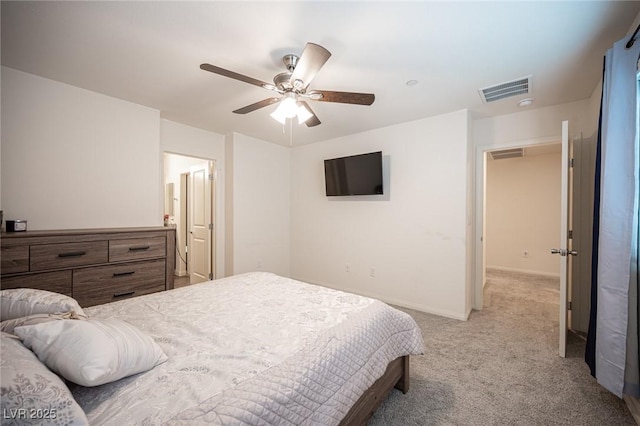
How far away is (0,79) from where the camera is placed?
7.06 feet

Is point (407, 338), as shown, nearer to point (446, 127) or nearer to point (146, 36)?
point (446, 127)

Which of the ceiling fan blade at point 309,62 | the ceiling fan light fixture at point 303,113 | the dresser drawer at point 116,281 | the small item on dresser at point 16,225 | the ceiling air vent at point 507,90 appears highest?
the ceiling air vent at point 507,90

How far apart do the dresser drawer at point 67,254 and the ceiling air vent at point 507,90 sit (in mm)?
3812

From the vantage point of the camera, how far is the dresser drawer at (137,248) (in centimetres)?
234

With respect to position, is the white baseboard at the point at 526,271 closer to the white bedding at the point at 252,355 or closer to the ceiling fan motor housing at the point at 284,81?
the white bedding at the point at 252,355

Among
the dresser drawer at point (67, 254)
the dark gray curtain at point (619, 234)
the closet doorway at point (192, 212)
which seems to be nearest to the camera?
the dark gray curtain at point (619, 234)

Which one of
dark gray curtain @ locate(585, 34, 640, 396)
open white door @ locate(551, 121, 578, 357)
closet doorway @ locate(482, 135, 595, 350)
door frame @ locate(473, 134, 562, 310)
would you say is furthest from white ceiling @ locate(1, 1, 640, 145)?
closet doorway @ locate(482, 135, 595, 350)

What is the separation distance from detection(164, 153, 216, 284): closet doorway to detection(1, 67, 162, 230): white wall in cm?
74

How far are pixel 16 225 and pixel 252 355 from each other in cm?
245

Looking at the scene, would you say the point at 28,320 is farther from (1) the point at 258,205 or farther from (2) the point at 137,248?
(1) the point at 258,205

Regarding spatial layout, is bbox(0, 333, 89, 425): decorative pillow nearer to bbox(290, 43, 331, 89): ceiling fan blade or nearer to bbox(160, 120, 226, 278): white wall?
bbox(290, 43, 331, 89): ceiling fan blade

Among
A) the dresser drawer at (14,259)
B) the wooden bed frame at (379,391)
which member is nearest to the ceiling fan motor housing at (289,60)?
the wooden bed frame at (379,391)

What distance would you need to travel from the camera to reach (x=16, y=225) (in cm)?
211

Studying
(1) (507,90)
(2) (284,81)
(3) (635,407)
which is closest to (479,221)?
(1) (507,90)
